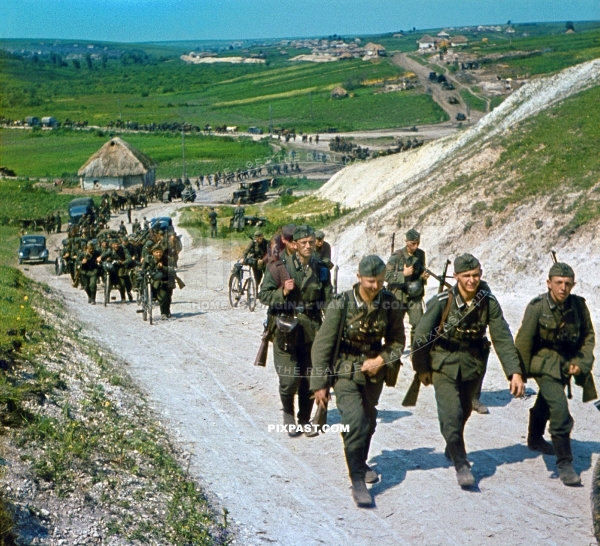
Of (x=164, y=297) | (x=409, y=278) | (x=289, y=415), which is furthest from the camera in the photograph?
(x=164, y=297)

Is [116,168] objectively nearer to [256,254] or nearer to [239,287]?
[239,287]

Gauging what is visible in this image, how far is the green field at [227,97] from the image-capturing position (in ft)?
382

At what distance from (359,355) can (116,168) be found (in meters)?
61.9

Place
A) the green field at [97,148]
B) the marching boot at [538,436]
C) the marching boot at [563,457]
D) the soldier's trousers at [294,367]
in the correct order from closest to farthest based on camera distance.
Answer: the marching boot at [563,457]
the marching boot at [538,436]
the soldier's trousers at [294,367]
the green field at [97,148]

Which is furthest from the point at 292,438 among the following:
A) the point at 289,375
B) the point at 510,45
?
the point at 510,45

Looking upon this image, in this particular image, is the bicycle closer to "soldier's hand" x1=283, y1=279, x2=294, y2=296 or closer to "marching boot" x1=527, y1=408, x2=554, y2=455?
"soldier's hand" x1=283, y1=279, x2=294, y2=296

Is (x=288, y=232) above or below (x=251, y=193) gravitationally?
above

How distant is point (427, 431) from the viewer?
10258 mm

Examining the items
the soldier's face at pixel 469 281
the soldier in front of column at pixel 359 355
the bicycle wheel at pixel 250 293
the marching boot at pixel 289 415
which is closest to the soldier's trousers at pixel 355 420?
the soldier in front of column at pixel 359 355

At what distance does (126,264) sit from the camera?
23.0m

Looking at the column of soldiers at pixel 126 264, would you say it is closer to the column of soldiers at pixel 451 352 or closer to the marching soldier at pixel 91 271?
the marching soldier at pixel 91 271

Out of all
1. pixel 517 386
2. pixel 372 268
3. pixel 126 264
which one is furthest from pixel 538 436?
pixel 126 264

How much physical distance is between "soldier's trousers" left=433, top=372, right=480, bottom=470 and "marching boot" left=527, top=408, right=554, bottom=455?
3.81 feet

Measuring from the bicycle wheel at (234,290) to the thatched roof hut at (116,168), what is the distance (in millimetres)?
48185
